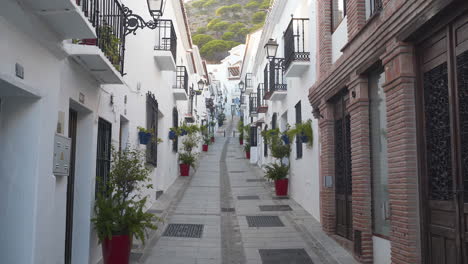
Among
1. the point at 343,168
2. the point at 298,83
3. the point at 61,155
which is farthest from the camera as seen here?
the point at 298,83

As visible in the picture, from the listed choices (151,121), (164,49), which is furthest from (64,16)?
(164,49)

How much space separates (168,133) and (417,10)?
1063 centimetres

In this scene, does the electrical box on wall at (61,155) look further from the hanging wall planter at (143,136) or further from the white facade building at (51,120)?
the hanging wall planter at (143,136)

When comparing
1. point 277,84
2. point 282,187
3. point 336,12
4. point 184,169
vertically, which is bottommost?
point 282,187

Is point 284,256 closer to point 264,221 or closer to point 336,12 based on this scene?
point 264,221

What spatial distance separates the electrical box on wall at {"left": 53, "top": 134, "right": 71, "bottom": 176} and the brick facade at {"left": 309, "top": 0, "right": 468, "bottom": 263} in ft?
13.0

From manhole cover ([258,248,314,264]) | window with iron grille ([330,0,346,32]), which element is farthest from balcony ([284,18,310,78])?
manhole cover ([258,248,314,264])

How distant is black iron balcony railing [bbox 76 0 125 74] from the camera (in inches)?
229

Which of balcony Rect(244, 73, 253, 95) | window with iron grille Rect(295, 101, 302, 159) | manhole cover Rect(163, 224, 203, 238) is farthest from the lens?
balcony Rect(244, 73, 253, 95)

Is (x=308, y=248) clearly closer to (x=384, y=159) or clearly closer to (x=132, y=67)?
(x=384, y=159)

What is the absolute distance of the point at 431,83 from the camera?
4.86 meters

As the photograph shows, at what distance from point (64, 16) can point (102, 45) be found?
160 centimetres

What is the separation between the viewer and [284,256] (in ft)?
24.1

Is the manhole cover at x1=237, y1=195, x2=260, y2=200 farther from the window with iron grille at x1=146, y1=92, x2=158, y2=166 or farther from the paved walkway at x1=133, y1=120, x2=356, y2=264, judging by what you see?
the window with iron grille at x1=146, y1=92, x2=158, y2=166
